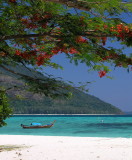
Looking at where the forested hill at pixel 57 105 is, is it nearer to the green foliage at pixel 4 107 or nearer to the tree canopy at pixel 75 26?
the green foliage at pixel 4 107

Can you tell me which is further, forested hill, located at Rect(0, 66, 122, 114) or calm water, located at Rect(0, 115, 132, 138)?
forested hill, located at Rect(0, 66, 122, 114)

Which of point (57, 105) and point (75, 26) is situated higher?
point (75, 26)

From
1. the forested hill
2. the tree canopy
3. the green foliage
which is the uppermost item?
the tree canopy

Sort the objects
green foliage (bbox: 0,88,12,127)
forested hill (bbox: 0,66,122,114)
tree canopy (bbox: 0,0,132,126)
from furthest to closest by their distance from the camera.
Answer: forested hill (bbox: 0,66,122,114)
green foliage (bbox: 0,88,12,127)
tree canopy (bbox: 0,0,132,126)

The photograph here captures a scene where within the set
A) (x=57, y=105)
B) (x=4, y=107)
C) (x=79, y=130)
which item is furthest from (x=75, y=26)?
(x=57, y=105)

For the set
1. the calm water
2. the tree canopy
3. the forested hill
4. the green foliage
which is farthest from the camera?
the forested hill

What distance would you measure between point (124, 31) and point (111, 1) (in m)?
0.63

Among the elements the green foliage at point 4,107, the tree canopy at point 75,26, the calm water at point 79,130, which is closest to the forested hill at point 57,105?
the calm water at point 79,130

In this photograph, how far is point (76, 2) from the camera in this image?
5.55m

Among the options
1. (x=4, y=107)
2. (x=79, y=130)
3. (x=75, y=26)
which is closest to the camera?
(x=75, y=26)

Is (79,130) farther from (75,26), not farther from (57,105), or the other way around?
(57,105)

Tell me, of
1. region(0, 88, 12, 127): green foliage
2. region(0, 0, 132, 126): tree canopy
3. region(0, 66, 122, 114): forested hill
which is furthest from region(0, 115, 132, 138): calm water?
region(0, 66, 122, 114): forested hill

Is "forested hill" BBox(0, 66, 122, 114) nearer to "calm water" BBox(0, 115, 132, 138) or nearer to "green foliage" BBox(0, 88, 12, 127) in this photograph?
"calm water" BBox(0, 115, 132, 138)

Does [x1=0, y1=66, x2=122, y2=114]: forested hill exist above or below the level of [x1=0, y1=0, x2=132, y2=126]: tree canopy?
below
